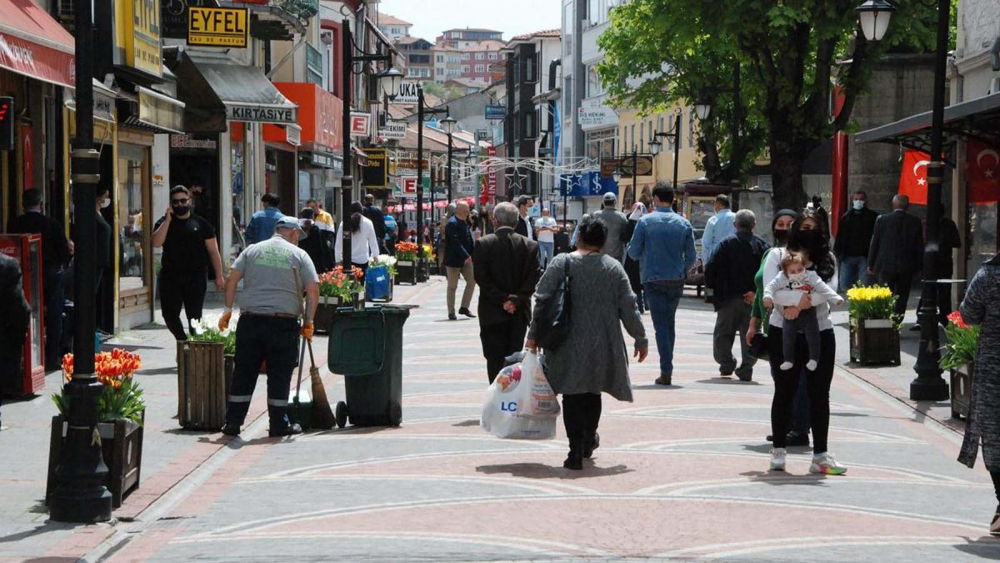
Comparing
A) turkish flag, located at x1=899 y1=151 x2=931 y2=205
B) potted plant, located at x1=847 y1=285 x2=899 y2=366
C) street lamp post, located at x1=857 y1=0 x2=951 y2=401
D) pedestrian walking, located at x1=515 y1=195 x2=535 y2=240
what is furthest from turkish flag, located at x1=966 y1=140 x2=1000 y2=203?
street lamp post, located at x1=857 y1=0 x2=951 y2=401

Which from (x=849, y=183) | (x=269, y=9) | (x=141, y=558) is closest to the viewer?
(x=141, y=558)

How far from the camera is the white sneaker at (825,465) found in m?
10.5

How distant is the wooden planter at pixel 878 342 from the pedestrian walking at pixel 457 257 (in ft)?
28.3

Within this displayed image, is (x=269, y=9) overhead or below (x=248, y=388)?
overhead

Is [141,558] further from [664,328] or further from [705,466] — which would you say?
[664,328]

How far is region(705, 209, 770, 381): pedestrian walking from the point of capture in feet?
52.7

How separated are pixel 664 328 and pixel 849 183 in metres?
23.8

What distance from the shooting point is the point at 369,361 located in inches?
507

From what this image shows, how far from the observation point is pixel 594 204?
9194 cm

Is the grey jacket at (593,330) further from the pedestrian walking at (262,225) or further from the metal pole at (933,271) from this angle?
the pedestrian walking at (262,225)

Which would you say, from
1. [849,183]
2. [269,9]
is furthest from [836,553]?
[849,183]

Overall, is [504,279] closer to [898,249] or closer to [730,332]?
[730,332]

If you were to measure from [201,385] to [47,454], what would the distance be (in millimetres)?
1600

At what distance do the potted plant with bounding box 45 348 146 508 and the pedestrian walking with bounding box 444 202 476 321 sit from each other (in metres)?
16.3
